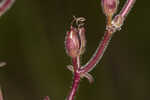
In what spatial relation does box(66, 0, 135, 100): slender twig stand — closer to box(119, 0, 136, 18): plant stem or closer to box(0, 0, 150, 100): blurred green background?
box(119, 0, 136, 18): plant stem

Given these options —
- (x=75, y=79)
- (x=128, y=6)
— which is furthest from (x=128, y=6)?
(x=75, y=79)

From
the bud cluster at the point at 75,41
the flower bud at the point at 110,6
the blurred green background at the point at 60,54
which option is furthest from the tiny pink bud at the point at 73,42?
the blurred green background at the point at 60,54

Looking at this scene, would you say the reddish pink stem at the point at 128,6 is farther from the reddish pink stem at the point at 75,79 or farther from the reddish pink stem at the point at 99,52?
the reddish pink stem at the point at 75,79

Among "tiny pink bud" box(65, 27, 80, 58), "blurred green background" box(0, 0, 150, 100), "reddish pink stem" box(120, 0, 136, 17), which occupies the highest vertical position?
"reddish pink stem" box(120, 0, 136, 17)

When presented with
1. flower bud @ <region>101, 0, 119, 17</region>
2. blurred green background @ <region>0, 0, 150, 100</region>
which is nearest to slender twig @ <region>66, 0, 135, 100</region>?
flower bud @ <region>101, 0, 119, 17</region>

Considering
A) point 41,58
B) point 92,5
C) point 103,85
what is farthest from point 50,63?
point 92,5

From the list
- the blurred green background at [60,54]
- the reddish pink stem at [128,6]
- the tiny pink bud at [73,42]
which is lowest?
the blurred green background at [60,54]
